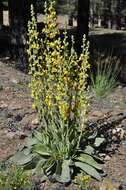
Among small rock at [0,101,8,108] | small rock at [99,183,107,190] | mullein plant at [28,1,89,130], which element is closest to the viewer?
mullein plant at [28,1,89,130]

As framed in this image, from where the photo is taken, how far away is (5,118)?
287 inches

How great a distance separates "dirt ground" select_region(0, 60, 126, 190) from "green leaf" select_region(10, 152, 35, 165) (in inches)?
10.6

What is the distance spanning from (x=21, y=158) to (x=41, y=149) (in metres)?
0.26

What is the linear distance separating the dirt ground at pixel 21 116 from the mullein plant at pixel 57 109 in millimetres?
331

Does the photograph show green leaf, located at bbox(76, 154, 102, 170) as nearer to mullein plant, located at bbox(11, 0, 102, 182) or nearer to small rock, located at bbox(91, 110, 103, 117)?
mullein plant, located at bbox(11, 0, 102, 182)

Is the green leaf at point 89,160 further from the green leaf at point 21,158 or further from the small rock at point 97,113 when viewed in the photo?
the small rock at point 97,113

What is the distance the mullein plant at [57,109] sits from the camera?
208 inches

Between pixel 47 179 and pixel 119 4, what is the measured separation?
45274 mm

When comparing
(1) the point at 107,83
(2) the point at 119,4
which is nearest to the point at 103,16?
(2) the point at 119,4

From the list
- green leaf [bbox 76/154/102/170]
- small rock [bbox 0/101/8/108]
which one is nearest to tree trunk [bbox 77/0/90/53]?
small rock [bbox 0/101/8/108]

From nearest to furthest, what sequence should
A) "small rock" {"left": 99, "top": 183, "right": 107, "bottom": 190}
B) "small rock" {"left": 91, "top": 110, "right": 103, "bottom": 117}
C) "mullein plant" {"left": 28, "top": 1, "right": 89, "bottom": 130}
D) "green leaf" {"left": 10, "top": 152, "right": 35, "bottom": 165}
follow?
"mullein plant" {"left": 28, "top": 1, "right": 89, "bottom": 130} → "small rock" {"left": 99, "top": 183, "right": 107, "bottom": 190} → "green leaf" {"left": 10, "top": 152, "right": 35, "bottom": 165} → "small rock" {"left": 91, "top": 110, "right": 103, "bottom": 117}

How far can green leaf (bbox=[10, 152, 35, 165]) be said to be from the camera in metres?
5.74

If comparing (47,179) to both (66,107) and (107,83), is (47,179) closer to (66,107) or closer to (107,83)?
(66,107)

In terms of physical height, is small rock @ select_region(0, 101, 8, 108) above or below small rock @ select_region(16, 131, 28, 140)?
above
